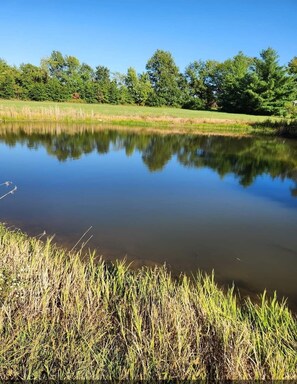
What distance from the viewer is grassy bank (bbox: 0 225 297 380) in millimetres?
2787

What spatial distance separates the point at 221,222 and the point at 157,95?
204 ft

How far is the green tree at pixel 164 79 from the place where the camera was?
66.2 m

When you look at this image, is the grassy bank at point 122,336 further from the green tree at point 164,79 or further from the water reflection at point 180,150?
the green tree at point 164,79

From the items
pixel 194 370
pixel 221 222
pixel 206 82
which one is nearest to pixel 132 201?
pixel 221 222

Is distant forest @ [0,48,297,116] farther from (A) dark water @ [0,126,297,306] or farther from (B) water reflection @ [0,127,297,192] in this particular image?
(A) dark water @ [0,126,297,306]

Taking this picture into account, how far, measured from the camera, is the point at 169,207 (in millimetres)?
→ 9164

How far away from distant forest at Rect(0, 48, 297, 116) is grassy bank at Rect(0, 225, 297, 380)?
1949 inches

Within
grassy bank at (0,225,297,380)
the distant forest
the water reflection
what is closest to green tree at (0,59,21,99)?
the distant forest

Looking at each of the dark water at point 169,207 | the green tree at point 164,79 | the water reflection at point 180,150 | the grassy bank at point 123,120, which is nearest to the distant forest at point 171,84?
the green tree at point 164,79

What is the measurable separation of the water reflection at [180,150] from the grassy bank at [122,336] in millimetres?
9519

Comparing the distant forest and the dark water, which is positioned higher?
the distant forest

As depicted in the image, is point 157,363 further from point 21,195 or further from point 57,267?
point 21,195

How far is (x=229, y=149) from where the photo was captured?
22031mm

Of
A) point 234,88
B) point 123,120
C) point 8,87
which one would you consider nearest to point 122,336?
point 123,120
